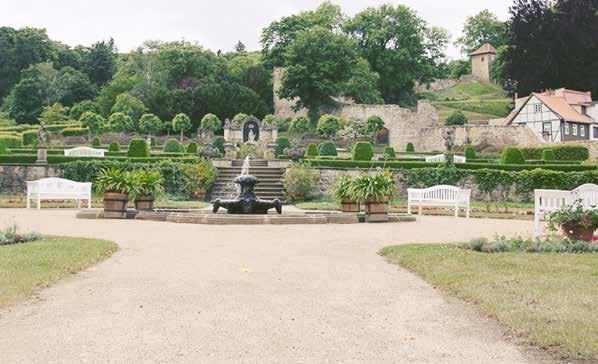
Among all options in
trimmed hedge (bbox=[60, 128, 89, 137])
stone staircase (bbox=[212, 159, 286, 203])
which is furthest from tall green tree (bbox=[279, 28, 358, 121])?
stone staircase (bbox=[212, 159, 286, 203])

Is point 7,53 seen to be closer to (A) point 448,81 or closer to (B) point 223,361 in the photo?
(A) point 448,81

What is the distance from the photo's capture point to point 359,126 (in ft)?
165

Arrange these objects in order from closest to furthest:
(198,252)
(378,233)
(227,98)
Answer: (198,252) < (378,233) < (227,98)

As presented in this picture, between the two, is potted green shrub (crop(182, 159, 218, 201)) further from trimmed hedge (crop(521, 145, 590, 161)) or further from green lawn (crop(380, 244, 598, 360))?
trimmed hedge (crop(521, 145, 590, 161))

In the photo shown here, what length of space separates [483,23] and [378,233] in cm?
7843


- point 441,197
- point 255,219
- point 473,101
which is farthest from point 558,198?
point 473,101

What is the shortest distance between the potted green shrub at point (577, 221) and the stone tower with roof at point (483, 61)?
71.2m

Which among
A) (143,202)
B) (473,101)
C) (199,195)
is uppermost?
(473,101)

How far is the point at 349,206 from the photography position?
15.4 m

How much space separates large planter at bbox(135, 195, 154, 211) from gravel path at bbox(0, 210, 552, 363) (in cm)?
668

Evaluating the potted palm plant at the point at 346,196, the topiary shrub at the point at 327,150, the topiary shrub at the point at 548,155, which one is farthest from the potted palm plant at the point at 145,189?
the topiary shrub at the point at 548,155

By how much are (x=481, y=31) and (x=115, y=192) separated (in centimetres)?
7720

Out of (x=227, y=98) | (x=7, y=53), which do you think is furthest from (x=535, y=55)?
(x=7, y=53)

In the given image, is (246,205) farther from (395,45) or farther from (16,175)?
(395,45)
